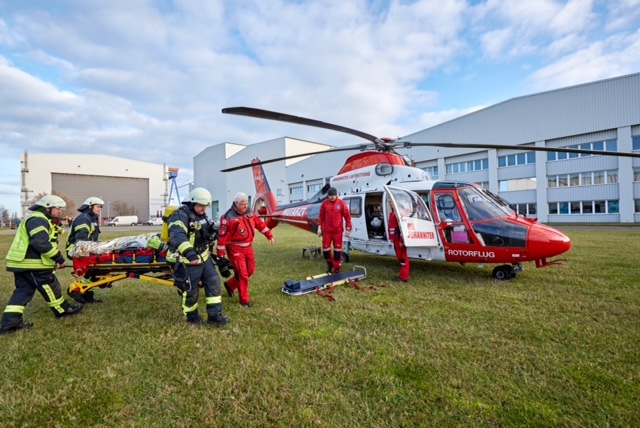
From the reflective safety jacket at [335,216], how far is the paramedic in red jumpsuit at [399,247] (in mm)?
1006

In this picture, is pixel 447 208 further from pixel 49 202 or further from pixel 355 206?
pixel 49 202

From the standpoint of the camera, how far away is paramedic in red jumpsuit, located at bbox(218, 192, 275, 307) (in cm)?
504

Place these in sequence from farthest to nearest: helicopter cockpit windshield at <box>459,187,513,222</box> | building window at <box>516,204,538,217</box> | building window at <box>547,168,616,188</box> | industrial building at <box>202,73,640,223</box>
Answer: building window at <box>516,204,538,217</box> < building window at <box>547,168,616,188</box> < industrial building at <box>202,73,640,223</box> < helicopter cockpit windshield at <box>459,187,513,222</box>

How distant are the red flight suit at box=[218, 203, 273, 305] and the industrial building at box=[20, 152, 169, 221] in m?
73.4

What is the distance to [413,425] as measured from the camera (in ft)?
7.23

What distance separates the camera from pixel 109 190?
79.5 metres

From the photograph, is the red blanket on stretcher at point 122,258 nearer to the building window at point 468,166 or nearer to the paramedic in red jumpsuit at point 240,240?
the paramedic in red jumpsuit at point 240,240

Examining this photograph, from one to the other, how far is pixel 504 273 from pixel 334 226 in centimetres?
351

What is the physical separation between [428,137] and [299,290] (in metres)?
31.2

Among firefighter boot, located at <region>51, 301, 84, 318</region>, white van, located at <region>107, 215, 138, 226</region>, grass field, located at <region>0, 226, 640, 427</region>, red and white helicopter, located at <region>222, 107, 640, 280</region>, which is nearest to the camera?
grass field, located at <region>0, 226, 640, 427</region>

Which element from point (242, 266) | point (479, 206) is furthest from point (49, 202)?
point (479, 206)

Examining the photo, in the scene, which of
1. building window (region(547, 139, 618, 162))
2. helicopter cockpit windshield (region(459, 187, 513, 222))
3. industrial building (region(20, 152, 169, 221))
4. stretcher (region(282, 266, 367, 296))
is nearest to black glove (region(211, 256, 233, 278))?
stretcher (region(282, 266, 367, 296))

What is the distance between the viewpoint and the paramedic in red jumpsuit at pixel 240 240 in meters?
5.04

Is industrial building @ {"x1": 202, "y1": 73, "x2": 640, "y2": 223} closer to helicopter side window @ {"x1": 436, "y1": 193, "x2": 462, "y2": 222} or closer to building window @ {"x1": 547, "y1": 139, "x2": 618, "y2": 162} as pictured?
building window @ {"x1": 547, "y1": 139, "x2": 618, "y2": 162}
